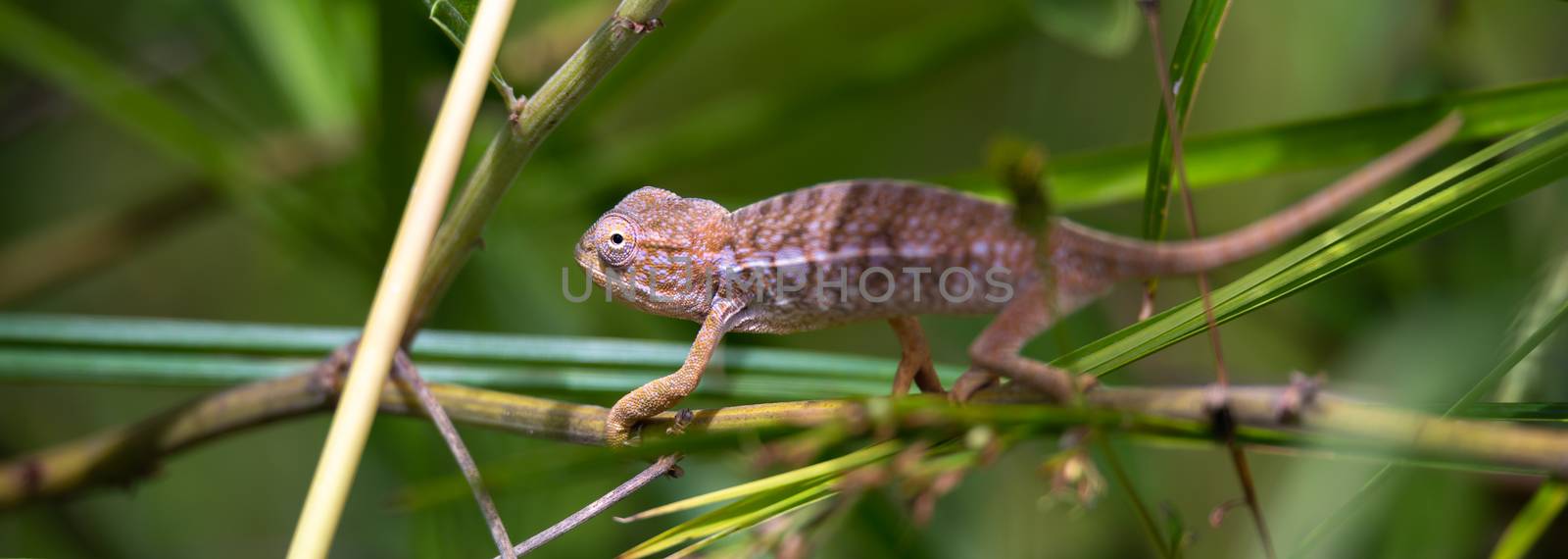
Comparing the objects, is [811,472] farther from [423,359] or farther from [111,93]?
[111,93]

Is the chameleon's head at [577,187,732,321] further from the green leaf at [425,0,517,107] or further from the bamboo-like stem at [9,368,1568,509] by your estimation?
the green leaf at [425,0,517,107]

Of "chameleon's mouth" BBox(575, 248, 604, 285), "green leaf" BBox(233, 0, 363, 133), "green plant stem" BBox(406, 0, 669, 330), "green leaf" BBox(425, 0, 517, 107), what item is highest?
"green leaf" BBox(233, 0, 363, 133)

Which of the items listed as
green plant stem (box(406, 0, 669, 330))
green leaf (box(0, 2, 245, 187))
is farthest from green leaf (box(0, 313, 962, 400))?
green leaf (box(0, 2, 245, 187))

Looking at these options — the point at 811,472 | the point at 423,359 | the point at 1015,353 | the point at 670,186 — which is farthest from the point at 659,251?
the point at 670,186

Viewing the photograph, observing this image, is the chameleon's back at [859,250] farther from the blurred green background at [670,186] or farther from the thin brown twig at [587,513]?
the thin brown twig at [587,513]

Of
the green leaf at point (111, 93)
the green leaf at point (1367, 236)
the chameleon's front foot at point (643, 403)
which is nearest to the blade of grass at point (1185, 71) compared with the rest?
the green leaf at point (1367, 236)

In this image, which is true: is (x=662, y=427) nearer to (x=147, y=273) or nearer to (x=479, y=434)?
(x=479, y=434)

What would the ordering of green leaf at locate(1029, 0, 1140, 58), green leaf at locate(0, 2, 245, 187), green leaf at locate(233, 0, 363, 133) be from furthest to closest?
green leaf at locate(233, 0, 363, 133), green leaf at locate(0, 2, 245, 187), green leaf at locate(1029, 0, 1140, 58)
